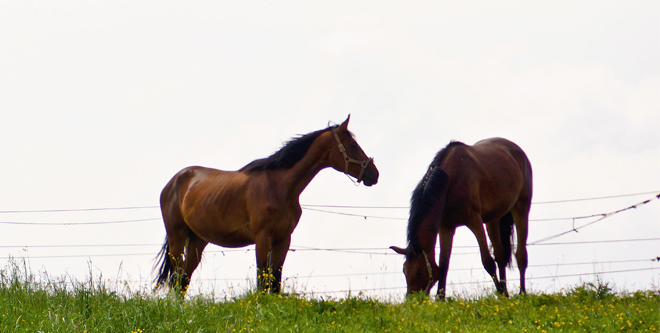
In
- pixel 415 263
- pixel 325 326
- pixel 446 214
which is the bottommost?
pixel 325 326

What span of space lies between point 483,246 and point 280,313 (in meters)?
3.62

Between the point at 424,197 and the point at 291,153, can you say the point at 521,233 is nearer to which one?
the point at 424,197

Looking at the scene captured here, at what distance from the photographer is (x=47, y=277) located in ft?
26.7

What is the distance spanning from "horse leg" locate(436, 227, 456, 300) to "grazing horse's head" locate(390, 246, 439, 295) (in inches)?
7.7

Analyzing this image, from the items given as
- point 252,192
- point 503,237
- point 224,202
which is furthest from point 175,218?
point 503,237

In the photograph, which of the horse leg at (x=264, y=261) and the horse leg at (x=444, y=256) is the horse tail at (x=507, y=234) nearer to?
the horse leg at (x=444, y=256)

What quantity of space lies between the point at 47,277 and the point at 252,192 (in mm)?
2882

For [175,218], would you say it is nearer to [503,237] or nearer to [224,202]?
[224,202]

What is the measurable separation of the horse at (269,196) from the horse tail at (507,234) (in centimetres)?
349

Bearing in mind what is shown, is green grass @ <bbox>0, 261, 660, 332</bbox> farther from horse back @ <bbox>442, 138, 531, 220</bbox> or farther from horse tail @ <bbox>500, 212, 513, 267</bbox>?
horse tail @ <bbox>500, 212, 513, 267</bbox>

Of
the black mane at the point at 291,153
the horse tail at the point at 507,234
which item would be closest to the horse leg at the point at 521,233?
the horse tail at the point at 507,234

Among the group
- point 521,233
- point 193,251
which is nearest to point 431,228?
point 521,233

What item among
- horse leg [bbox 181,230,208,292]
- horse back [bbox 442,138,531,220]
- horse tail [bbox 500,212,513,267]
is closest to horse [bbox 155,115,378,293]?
horse leg [bbox 181,230,208,292]

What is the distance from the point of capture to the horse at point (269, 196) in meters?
8.42
